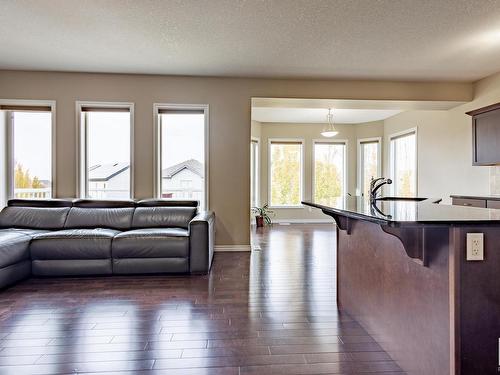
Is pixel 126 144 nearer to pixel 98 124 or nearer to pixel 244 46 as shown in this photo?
pixel 98 124

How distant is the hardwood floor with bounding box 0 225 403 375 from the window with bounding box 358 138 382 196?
526cm

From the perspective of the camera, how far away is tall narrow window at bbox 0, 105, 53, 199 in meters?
4.82

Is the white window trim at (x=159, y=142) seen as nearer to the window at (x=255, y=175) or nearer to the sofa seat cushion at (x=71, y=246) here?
the sofa seat cushion at (x=71, y=246)

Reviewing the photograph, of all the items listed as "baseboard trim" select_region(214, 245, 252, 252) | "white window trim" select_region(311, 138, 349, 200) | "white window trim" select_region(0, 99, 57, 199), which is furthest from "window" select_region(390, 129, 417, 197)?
"white window trim" select_region(0, 99, 57, 199)

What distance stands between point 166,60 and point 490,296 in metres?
4.29

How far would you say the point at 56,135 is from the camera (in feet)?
15.7

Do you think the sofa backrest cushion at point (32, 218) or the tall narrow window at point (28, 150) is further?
the tall narrow window at point (28, 150)

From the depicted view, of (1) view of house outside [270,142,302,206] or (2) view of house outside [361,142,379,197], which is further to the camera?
(1) view of house outside [270,142,302,206]

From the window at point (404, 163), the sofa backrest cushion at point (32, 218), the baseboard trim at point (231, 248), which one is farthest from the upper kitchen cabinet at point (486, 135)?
the sofa backrest cushion at point (32, 218)

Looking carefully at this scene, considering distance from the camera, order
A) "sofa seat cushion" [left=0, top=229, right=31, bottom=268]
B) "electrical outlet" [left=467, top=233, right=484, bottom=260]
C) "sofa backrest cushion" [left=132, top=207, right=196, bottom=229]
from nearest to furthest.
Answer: "electrical outlet" [left=467, top=233, right=484, bottom=260] → "sofa seat cushion" [left=0, top=229, right=31, bottom=268] → "sofa backrest cushion" [left=132, top=207, right=196, bottom=229]

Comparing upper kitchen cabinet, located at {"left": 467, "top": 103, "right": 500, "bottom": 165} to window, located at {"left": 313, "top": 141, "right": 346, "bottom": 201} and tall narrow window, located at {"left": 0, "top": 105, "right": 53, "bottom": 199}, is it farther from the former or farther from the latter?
tall narrow window, located at {"left": 0, "top": 105, "right": 53, "bottom": 199}

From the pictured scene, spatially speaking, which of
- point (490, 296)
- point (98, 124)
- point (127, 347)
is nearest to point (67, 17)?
point (98, 124)

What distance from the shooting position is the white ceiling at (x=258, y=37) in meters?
3.00

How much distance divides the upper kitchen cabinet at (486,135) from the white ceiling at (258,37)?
2.19ft
